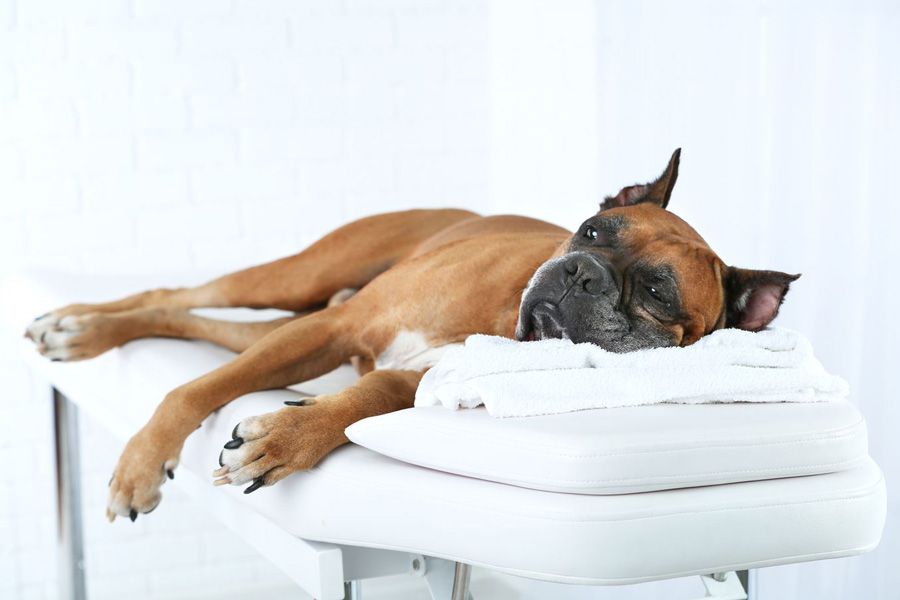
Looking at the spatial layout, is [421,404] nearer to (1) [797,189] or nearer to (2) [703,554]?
(2) [703,554]

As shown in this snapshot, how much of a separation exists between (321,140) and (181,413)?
9.03 ft

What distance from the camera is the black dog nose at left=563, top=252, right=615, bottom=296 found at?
1.92m

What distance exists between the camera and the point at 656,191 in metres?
2.25

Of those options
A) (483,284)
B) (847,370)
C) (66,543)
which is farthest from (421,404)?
(66,543)

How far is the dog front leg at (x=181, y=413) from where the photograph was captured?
2027mm

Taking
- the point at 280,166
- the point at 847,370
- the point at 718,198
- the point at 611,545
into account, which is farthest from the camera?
the point at 280,166

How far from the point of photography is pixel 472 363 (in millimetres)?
1705

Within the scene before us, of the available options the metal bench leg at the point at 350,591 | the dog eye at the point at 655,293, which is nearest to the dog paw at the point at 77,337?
the metal bench leg at the point at 350,591

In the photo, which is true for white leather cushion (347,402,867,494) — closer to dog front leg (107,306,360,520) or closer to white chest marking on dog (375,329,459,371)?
dog front leg (107,306,360,520)

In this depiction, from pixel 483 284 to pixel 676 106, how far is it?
1.58 metres

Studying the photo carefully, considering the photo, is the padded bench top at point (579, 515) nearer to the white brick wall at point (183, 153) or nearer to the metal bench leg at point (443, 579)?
the metal bench leg at point (443, 579)

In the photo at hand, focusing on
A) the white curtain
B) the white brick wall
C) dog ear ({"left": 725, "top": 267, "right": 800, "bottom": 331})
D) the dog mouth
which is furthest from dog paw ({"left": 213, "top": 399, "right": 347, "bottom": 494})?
the white brick wall

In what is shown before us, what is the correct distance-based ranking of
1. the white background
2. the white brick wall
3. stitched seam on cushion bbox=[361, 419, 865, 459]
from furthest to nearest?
the white brick wall, the white background, stitched seam on cushion bbox=[361, 419, 865, 459]

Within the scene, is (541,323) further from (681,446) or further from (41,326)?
(41,326)
